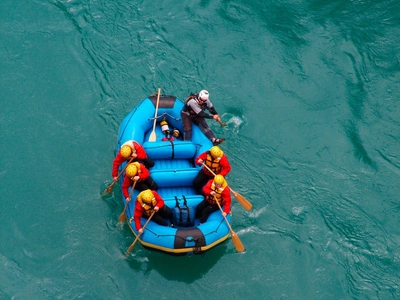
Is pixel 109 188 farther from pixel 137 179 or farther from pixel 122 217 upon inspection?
pixel 137 179

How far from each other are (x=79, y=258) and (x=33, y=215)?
→ 133 cm

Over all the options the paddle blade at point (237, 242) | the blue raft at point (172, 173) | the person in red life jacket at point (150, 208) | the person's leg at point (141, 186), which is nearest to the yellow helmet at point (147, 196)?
the person in red life jacket at point (150, 208)

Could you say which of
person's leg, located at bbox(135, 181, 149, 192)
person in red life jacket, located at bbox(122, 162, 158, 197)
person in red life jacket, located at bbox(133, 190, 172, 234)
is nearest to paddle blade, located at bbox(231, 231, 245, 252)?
person in red life jacket, located at bbox(133, 190, 172, 234)

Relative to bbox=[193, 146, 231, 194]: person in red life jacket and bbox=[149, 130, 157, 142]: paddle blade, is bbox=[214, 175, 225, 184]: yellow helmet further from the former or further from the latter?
bbox=[149, 130, 157, 142]: paddle blade

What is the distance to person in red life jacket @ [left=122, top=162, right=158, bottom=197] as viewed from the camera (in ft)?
29.9

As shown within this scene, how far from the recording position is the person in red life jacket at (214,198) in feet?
29.8

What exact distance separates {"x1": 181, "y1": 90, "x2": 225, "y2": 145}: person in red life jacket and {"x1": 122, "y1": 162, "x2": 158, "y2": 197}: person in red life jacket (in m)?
1.53

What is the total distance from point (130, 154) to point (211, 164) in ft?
4.93

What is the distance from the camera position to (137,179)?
30.0 feet

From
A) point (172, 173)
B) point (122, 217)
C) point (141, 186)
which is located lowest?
point (122, 217)

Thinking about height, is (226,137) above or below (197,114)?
below

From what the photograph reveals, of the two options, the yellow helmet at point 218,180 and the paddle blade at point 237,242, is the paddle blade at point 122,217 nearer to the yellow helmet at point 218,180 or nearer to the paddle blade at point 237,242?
the yellow helmet at point 218,180

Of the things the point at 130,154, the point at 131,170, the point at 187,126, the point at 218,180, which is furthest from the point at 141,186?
the point at 187,126

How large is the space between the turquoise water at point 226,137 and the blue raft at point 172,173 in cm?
98
